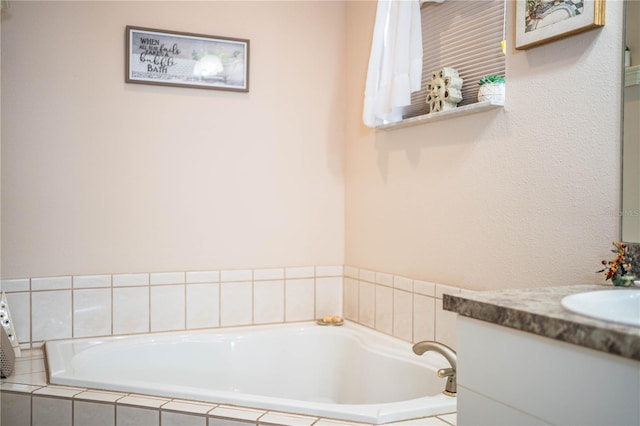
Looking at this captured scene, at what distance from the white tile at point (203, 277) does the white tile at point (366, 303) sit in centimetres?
72

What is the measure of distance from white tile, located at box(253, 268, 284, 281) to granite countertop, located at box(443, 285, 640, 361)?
5.37 feet

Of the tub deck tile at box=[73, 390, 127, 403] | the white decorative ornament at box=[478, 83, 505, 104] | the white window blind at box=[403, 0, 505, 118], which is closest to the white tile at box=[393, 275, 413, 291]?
the white window blind at box=[403, 0, 505, 118]

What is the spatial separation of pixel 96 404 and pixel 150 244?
0.93 metres

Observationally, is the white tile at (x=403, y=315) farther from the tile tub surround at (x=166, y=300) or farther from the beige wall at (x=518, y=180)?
the tile tub surround at (x=166, y=300)

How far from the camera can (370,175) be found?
8.90 ft

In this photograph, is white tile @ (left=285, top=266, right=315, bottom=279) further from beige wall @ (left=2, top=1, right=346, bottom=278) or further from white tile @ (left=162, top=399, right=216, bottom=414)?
white tile @ (left=162, top=399, right=216, bottom=414)

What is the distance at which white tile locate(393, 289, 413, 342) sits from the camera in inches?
93.5

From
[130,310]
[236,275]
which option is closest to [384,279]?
[236,275]

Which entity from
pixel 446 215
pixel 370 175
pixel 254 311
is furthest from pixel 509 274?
pixel 254 311

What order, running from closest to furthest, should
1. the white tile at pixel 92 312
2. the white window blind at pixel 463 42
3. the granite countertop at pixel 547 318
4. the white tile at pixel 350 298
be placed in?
the granite countertop at pixel 547 318
the white window blind at pixel 463 42
the white tile at pixel 92 312
the white tile at pixel 350 298

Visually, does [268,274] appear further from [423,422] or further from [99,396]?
[423,422]

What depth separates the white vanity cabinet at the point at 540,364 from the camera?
0.89 m

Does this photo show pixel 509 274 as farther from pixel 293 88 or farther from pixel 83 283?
pixel 83 283

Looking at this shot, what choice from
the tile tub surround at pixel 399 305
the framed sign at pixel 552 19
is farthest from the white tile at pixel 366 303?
the framed sign at pixel 552 19
